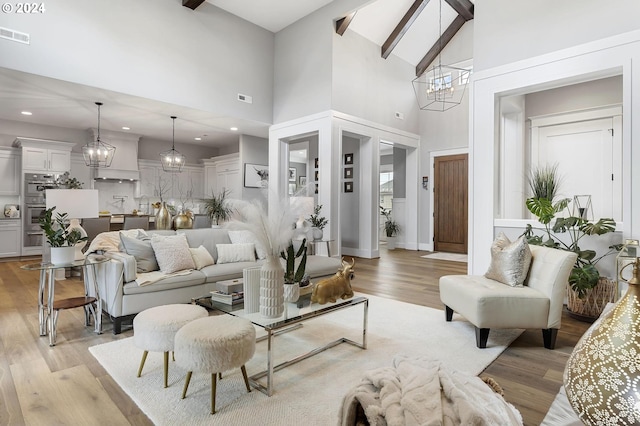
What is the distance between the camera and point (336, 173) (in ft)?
21.6

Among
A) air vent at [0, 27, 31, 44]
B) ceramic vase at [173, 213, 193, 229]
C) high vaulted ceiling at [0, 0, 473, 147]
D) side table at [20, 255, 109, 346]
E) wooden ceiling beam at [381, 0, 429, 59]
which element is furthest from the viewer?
wooden ceiling beam at [381, 0, 429, 59]

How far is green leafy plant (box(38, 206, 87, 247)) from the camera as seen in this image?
2.94m

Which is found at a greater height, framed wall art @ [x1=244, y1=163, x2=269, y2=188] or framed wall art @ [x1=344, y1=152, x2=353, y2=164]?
framed wall art @ [x1=344, y1=152, x2=353, y2=164]

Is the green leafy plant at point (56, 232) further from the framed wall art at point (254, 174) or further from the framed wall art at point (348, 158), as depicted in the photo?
the framed wall art at point (348, 158)

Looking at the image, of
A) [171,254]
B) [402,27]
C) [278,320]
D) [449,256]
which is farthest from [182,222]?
[402,27]

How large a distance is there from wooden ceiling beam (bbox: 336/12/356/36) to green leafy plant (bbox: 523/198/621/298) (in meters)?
4.57

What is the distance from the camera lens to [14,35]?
433cm

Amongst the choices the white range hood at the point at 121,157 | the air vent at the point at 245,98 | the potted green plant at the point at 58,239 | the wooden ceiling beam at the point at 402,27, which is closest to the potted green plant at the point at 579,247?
the potted green plant at the point at 58,239

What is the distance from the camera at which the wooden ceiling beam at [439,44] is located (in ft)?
25.4

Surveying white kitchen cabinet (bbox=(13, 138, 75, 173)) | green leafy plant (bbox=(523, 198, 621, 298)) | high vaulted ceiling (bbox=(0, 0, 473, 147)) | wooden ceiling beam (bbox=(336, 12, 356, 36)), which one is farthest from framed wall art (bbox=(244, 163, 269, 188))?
green leafy plant (bbox=(523, 198, 621, 298))

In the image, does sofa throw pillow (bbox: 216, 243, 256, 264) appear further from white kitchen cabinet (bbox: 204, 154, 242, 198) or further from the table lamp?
white kitchen cabinet (bbox: 204, 154, 242, 198)

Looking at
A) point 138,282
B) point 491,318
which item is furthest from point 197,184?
point 491,318

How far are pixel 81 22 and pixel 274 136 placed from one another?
3.58 m

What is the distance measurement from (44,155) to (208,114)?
3919 millimetres
